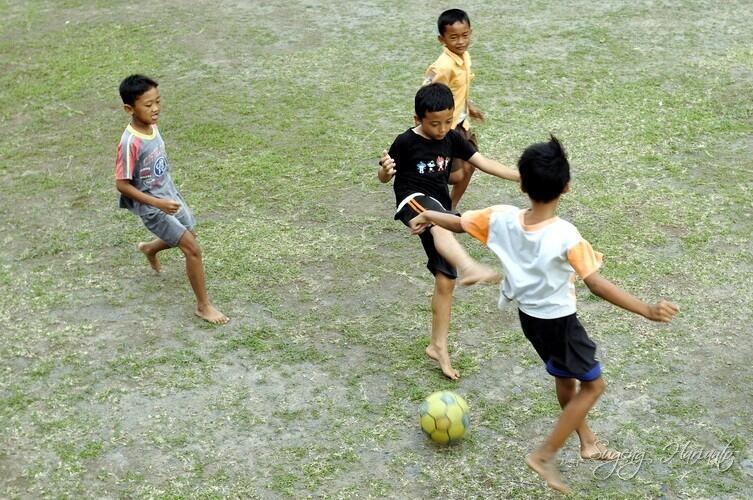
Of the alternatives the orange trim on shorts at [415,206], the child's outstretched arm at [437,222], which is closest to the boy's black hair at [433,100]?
the orange trim on shorts at [415,206]

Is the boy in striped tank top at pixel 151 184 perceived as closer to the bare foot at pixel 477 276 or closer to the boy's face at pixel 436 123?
the boy's face at pixel 436 123

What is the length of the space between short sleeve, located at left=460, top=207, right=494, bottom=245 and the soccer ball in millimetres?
761

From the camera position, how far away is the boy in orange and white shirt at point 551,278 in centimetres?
340

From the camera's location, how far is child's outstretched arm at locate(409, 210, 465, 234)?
12.6 ft

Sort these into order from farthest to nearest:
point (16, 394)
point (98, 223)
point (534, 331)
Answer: point (98, 223) → point (16, 394) → point (534, 331)

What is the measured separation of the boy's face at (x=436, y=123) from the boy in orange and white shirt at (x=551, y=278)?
830 mm

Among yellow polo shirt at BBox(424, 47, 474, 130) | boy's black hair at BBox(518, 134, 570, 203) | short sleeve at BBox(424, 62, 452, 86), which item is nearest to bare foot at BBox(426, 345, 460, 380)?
boy's black hair at BBox(518, 134, 570, 203)

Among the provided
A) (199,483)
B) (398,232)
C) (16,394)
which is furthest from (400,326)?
(16,394)

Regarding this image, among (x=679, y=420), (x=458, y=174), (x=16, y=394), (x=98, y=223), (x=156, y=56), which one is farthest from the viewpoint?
(x=156, y=56)

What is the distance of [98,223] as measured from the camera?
6.18m

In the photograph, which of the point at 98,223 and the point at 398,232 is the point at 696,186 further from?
the point at 98,223

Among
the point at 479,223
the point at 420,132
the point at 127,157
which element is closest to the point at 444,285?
the point at 420,132

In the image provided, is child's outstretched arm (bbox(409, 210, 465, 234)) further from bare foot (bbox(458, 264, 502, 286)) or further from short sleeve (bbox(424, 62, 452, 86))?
short sleeve (bbox(424, 62, 452, 86))

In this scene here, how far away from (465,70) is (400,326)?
175 centimetres
